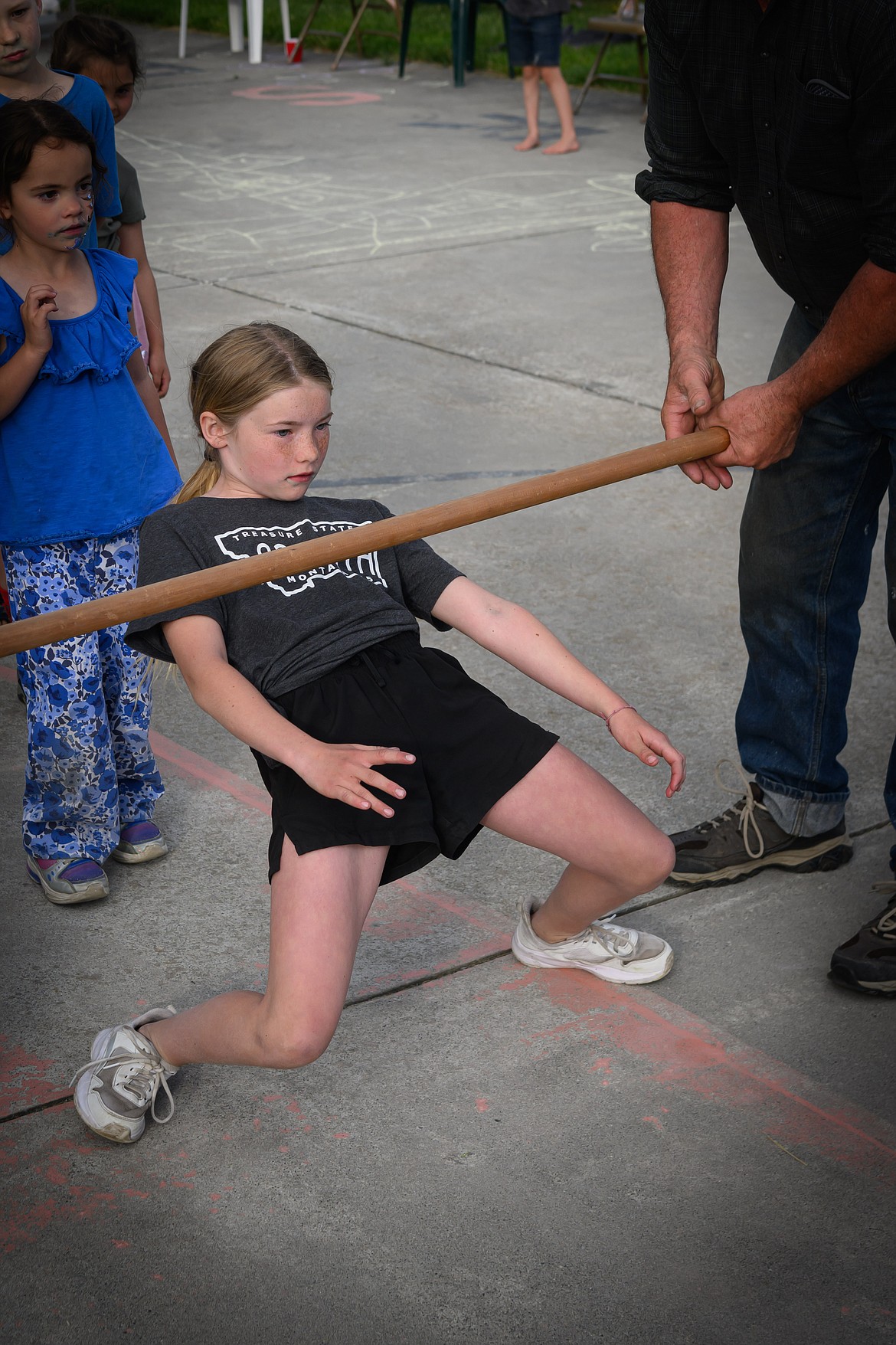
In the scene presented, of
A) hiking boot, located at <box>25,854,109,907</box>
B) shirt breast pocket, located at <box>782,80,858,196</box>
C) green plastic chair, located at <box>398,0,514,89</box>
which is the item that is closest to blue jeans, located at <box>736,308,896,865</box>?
shirt breast pocket, located at <box>782,80,858,196</box>

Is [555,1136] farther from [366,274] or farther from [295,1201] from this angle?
[366,274]

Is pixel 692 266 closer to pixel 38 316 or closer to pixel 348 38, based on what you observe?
pixel 38 316

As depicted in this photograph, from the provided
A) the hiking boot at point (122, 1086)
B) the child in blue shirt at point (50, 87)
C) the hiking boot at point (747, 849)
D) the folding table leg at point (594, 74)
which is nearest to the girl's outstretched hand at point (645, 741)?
the hiking boot at point (747, 849)

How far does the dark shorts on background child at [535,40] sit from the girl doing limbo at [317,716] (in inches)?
345

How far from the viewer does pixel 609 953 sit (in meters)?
2.45

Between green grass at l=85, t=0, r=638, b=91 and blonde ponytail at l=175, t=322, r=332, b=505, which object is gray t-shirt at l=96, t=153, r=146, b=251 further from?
green grass at l=85, t=0, r=638, b=91

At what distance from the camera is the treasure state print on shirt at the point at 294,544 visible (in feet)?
6.95

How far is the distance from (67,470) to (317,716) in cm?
88

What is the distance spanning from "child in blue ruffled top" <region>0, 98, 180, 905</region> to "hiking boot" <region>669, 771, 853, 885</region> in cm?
114

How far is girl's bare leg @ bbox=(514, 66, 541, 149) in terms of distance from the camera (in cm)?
1038

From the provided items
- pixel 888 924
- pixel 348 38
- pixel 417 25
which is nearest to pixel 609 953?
pixel 888 924

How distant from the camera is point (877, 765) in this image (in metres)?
3.19

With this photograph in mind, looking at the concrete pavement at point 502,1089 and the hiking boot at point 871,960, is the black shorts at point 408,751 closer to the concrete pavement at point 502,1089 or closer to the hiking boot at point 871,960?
the concrete pavement at point 502,1089

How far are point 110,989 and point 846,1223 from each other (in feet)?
4.12
